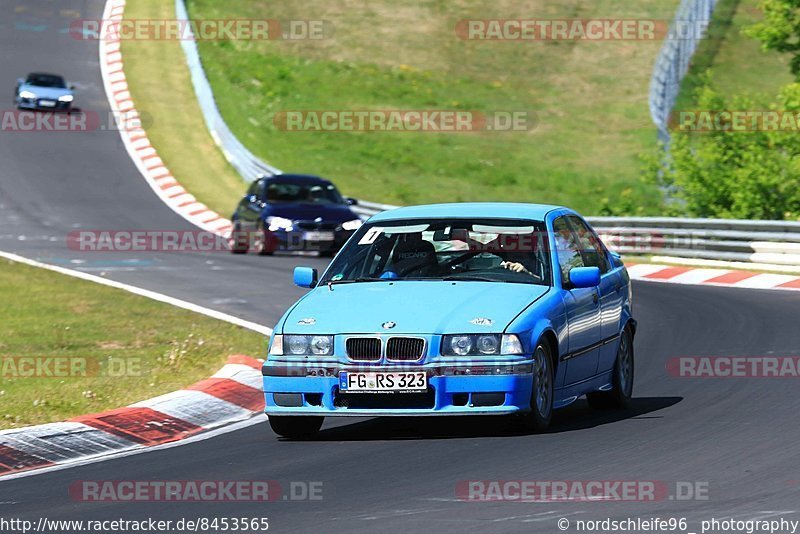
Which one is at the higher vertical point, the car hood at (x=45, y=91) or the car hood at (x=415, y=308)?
the car hood at (x=415, y=308)

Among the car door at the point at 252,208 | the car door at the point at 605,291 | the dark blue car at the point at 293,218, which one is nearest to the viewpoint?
the car door at the point at 605,291

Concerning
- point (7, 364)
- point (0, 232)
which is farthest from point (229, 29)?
point (7, 364)

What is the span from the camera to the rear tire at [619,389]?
470 inches

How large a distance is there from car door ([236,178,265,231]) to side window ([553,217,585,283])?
56.0 ft

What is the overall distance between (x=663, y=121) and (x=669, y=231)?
1857cm

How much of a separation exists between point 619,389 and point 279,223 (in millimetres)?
16605

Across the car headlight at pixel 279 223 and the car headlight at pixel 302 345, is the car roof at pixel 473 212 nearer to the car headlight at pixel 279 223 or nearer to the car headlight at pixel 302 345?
the car headlight at pixel 302 345

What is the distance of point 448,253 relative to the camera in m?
11.4

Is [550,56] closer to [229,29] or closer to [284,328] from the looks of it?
[229,29]

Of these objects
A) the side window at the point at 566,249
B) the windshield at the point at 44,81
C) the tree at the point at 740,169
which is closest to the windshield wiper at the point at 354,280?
the side window at the point at 566,249

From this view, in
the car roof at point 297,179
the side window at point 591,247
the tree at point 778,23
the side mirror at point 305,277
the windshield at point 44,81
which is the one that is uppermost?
the tree at point 778,23

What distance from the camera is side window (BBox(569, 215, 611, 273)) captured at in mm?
11977

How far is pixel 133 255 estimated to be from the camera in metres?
27.1

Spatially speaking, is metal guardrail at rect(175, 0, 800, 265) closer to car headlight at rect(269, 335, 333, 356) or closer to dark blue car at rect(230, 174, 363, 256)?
dark blue car at rect(230, 174, 363, 256)
